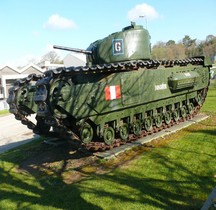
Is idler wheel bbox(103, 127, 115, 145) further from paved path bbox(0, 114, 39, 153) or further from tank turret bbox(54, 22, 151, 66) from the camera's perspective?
paved path bbox(0, 114, 39, 153)

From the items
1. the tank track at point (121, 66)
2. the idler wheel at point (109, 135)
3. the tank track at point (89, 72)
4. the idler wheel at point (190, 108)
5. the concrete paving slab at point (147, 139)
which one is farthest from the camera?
the idler wheel at point (190, 108)

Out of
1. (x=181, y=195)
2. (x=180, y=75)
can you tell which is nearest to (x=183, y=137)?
(x=180, y=75)

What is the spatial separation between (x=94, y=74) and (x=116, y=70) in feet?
2.21

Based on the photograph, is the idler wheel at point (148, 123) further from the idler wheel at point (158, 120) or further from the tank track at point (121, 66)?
the tank track at point (121, 66)

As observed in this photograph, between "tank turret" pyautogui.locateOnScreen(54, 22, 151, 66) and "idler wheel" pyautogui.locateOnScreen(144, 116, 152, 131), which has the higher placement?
"tank turret" pyautogui.locateOnScreen(54, 22, 151, 66)

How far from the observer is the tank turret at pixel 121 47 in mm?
11000

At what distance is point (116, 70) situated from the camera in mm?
9773

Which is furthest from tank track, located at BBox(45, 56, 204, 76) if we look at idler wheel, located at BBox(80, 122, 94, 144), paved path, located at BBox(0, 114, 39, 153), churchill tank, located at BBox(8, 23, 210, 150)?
paved path, located at BBox(0, 114, 39, 153)

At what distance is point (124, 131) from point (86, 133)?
1618 mm

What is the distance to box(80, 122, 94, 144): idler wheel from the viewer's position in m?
8.79

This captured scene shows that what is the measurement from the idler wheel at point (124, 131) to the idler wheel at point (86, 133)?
123cm

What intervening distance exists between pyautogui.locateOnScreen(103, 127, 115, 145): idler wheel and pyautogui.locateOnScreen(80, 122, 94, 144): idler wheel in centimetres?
50

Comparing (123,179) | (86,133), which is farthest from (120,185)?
(86,133)

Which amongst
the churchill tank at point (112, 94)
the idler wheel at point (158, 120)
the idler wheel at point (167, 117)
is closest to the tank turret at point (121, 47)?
the churchill tank at point (112, 94)
